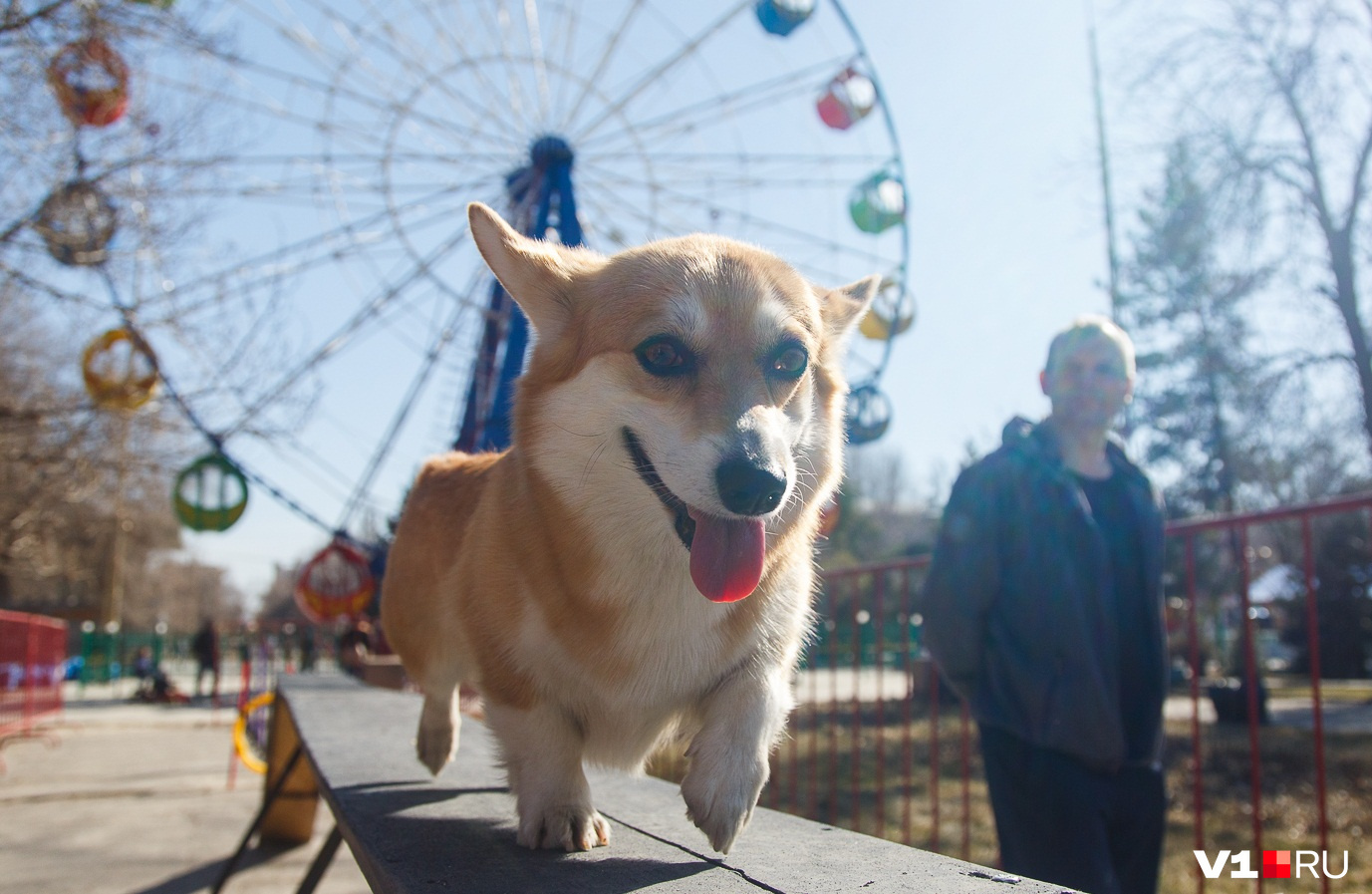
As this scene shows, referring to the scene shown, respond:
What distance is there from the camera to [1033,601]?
271 centimetres

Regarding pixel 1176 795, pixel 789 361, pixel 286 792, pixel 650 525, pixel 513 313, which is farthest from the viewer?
pixel 1176 795

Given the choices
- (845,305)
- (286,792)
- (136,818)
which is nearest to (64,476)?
(136,818)

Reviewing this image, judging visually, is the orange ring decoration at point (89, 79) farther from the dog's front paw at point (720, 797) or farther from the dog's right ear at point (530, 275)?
the dog's front paw at point (720, 797)

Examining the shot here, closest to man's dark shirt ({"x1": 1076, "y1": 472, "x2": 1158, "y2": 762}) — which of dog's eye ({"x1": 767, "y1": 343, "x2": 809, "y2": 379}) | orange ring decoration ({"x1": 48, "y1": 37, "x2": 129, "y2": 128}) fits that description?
dog's eye ({"x1": 767, "y1": 343, "x2": 809, "y2": 379})

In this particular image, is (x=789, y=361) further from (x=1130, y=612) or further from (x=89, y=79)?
(x=89, y=79)

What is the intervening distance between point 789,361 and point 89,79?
279 inches

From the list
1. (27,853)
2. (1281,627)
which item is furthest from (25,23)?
(1281,627)

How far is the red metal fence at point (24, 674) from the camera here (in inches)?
410

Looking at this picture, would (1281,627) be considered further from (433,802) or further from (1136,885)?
(433,802)

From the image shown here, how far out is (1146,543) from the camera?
2.83 m

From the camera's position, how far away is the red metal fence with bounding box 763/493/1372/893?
11.1 feet

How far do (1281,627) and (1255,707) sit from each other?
19.2m

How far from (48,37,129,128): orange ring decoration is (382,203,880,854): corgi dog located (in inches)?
252

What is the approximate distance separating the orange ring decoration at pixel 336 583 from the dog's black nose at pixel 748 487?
5334 millimetres
